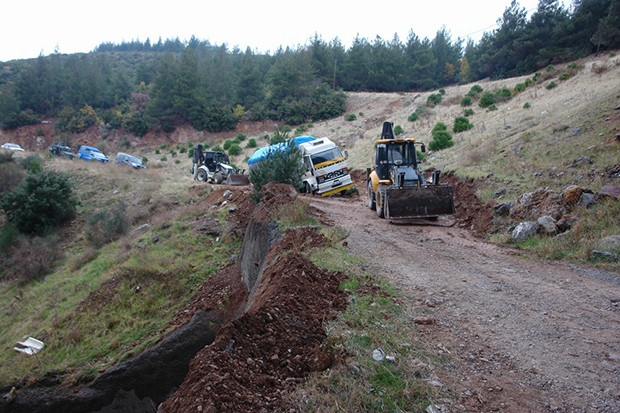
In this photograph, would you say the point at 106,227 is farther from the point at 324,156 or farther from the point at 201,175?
the point at 324,156

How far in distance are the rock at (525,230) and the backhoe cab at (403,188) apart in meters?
2.41

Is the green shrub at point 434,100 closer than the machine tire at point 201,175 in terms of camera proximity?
No

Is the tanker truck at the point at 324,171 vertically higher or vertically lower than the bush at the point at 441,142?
lower

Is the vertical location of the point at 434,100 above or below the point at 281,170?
above

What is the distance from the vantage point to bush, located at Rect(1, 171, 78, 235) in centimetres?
2402

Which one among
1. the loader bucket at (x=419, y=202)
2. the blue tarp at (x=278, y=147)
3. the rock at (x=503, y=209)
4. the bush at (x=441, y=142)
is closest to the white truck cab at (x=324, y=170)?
the blue tarp at (x=278, y=147)

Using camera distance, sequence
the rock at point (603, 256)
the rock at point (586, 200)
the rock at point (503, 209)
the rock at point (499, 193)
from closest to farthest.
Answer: the rock at point (603, 256)
the rock at point (586, 200)
the rock at point (503, 209)
the rock at point (499, 193)

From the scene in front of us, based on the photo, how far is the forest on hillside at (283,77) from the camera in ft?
165

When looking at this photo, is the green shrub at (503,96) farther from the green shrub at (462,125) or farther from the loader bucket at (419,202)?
the loader bucket at (419,202)

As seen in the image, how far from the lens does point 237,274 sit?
39.8 ft

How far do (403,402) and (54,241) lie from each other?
76.0 ft

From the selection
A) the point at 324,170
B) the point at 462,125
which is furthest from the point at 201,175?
the point at 462,125

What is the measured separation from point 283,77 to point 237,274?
51.6m

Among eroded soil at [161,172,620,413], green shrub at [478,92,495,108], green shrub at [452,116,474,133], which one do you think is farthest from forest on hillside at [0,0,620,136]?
eroded soil at [161,172,620,413]
